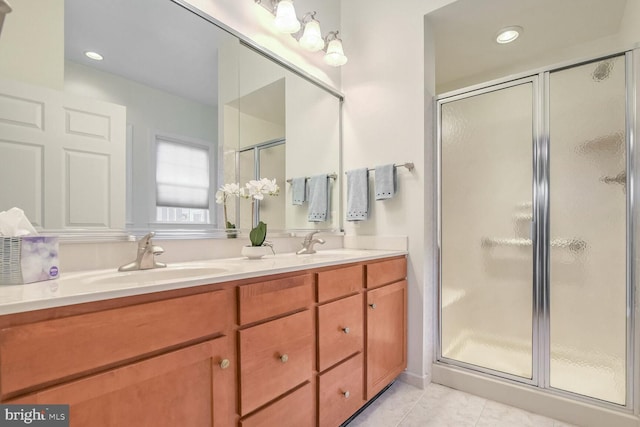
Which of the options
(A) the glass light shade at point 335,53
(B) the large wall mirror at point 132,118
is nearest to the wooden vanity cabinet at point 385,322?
(B) the large wall mirror at point 132,118

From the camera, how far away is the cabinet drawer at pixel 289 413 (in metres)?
1.02

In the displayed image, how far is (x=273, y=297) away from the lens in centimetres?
109

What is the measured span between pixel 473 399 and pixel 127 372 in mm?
1827

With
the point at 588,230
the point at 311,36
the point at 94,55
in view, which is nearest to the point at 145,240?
the point at 94,55

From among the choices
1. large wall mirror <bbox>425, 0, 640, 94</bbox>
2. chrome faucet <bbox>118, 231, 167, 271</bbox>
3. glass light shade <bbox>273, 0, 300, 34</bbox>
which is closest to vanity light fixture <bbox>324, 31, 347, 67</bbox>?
glass light shade <bbox>273, 0, 300, 34</bbox>

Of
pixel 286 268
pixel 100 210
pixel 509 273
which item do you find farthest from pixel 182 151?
pixel 509 273

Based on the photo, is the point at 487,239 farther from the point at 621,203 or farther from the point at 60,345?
the point at 60,345

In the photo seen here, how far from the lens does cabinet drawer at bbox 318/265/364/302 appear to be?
1300 millimetres

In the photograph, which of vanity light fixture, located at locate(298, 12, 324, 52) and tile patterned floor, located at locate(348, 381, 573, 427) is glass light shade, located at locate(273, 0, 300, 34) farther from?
tile patterned floor, located at locate(348, 381, 573, 427)

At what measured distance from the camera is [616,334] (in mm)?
1494

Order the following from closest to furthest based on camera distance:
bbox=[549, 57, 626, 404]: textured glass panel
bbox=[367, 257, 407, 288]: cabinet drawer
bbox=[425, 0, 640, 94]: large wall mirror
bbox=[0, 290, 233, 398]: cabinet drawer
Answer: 1. bbox=[0, 290, 233, 398]: cabinet drawer
2. bbox=[549, 57, 626, 404]: textured glass panel
3. bbox=[367, 257, 407, 288]: cabinet drawer
4. bbox=[425, 0, 640, 94]: large wall mirror

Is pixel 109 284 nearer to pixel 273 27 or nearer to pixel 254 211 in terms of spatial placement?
pixel 254 211

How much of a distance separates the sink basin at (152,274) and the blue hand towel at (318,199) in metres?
1.00

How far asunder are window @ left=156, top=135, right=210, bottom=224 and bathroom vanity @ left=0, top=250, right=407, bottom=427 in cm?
28
